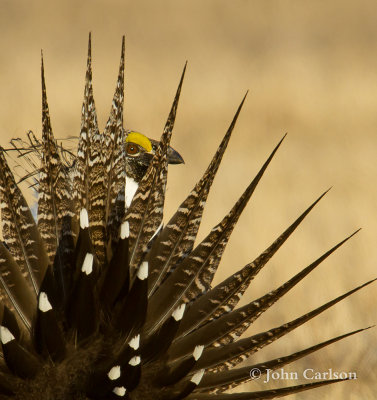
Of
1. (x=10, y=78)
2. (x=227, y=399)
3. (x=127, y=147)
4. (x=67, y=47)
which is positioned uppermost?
(x=67, y=47)

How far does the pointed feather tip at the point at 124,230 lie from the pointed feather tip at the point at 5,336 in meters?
0.44

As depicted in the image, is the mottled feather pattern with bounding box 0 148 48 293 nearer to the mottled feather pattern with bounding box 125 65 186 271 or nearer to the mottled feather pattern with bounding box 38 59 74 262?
the mottled feather pattern with bounding box 38 59 74 262

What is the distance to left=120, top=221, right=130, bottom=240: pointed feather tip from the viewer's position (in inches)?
105

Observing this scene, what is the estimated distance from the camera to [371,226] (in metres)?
6.79

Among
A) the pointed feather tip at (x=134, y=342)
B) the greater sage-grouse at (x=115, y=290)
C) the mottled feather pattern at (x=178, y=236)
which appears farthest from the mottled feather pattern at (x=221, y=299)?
the pointed feather tip at (x=134, y=342)

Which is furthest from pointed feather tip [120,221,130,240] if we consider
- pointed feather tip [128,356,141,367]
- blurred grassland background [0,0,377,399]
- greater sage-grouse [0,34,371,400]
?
blurred grassland background [0,0,377,399]

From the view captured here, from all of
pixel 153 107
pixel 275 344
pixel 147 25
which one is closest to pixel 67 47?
pixel 147 25

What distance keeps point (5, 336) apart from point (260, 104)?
237 inches

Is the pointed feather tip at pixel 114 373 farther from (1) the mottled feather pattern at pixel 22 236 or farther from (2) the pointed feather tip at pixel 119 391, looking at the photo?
(1) the mottled feather pattern at pixel 22 236

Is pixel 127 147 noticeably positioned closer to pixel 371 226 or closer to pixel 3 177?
pixel 3 177

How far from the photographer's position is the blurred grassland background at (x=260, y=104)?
6262mm

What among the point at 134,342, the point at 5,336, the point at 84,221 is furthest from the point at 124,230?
the point at 5,336

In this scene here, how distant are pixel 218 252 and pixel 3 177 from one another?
0.74m

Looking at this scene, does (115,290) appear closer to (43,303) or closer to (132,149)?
(43,303)
